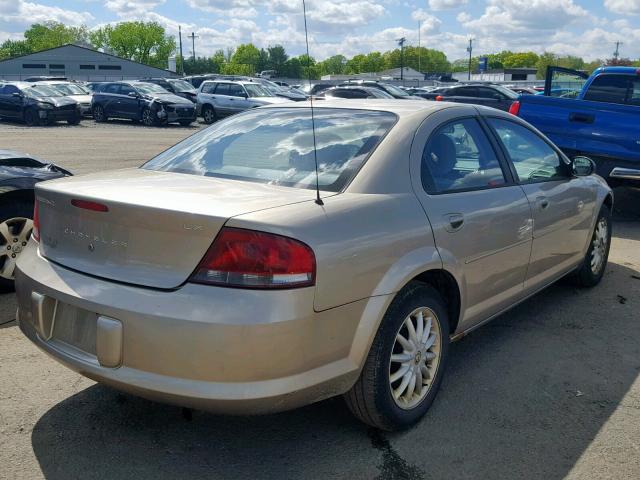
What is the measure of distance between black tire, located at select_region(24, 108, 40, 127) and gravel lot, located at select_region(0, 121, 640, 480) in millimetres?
21443

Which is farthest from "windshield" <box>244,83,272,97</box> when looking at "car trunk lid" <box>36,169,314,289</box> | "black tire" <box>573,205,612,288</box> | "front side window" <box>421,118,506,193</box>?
"car trunk lid" <box>36,169,314,289</box>

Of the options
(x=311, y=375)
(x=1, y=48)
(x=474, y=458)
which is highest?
(x=1, y=48)

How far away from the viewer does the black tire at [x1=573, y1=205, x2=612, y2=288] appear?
531cm

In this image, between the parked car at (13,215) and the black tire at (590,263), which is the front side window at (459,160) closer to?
the black tire at (590,263)

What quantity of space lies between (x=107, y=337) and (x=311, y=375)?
0.84m

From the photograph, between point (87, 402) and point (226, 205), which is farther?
point (87, 402)

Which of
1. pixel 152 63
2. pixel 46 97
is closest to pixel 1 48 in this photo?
pixel 152 63

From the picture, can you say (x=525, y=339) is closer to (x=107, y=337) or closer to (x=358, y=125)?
(x=358, y=125)

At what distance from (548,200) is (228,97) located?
21.0 metres

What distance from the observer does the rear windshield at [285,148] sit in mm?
3201

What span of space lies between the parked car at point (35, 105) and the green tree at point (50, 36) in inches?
4416

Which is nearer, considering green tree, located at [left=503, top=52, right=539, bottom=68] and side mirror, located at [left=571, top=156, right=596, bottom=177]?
side mirror, located at [left=571, top=156, right=596, bottom=177]

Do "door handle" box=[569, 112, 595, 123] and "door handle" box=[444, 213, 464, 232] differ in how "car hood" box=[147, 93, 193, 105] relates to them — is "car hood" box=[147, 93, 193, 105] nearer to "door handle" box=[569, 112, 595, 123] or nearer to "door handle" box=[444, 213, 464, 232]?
"door handle" box=[569, 112, 595, 123]

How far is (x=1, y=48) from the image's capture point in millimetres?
135375
